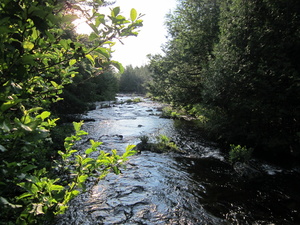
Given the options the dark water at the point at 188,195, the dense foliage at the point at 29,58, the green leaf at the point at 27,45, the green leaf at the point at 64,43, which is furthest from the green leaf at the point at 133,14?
the dark water at the point at 188,195

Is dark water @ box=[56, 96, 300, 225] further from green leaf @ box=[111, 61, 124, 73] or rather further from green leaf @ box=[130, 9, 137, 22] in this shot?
green leaf @ box=[130, 9, 137, 22]

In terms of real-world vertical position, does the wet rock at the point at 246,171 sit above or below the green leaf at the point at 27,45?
below

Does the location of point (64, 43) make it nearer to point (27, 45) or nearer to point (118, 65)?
point (27, 45)

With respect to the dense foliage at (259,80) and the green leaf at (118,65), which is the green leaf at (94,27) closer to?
the green leaf at (118,65)

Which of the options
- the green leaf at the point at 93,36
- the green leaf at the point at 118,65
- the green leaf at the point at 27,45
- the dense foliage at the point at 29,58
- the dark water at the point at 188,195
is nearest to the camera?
the dense foliage at the point at 29,58

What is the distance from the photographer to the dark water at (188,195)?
15.9 feet

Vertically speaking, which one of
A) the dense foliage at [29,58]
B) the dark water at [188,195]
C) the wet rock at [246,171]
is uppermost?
the dense foliage at [29,58]

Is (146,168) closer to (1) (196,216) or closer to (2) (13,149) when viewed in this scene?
(1) (196,216)

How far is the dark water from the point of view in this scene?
4.84 m

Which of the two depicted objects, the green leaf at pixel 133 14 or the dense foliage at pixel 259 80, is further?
the dense foliage at pixel 259 80

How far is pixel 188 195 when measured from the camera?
5.87 metres

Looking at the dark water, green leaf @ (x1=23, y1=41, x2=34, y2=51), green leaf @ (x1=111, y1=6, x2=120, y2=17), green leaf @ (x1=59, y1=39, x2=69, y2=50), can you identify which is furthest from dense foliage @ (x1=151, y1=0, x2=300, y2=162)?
green leaf @ (x1=23, y1=41, x2=34, y2=51)

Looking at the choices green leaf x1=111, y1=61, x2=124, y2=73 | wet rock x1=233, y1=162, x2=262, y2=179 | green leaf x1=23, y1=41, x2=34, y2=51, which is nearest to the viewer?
green leaf x1=23, y1=41, x2=34, y2=51

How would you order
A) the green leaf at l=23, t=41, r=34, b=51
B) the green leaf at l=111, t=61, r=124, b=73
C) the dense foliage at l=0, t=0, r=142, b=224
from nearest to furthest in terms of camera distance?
the dense foliage at l=0, t=0, r=142, b=224
the green leaf at l=23, t=41, r=34, b=51
the green leaf at l=111, t=61, r=124, b=73
